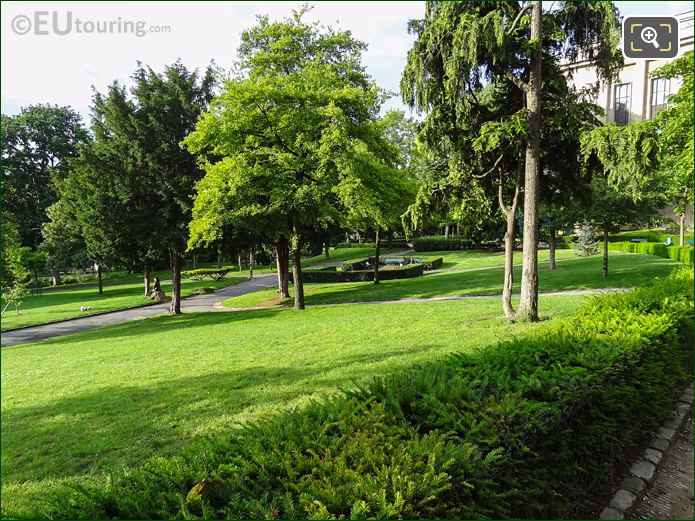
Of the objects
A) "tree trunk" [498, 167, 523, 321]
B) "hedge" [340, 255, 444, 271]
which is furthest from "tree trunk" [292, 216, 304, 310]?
"hedge" [340, 255, 444, 271]

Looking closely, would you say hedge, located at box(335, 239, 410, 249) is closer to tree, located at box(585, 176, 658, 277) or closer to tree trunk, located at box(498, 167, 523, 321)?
tree, located at box(585, 176, 658, 277)

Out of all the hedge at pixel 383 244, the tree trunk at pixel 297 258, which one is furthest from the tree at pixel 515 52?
the hedge at pixel 383 244

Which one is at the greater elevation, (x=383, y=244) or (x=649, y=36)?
(x=649, y=36)

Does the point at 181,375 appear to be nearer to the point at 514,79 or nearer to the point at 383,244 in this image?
the point at 514,79

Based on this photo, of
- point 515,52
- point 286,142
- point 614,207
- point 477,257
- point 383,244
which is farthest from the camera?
point 383,244

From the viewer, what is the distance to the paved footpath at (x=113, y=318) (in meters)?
16.8

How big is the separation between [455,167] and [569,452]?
32.0 feet

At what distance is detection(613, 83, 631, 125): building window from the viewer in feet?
174

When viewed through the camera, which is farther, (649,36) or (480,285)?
(480,285)

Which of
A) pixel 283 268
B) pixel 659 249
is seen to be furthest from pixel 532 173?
pixel 659 249

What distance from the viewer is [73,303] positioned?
89.1 ft

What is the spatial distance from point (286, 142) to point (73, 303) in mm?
21260

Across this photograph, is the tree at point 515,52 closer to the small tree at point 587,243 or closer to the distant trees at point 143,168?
the distant trees at point 143,168

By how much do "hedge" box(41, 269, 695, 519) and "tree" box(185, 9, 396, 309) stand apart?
34.7 ft
